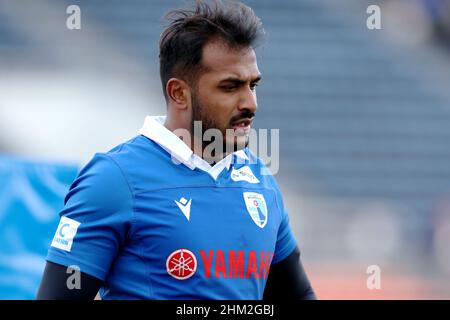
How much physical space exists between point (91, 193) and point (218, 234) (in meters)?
0.36

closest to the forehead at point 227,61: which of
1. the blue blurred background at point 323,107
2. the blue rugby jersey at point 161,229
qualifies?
the blue rugby jersey at point 161,229

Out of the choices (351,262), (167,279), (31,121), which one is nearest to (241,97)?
(167,279)

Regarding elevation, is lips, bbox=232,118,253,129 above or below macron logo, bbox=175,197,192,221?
above

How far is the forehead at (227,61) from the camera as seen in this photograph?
2387 millimetres

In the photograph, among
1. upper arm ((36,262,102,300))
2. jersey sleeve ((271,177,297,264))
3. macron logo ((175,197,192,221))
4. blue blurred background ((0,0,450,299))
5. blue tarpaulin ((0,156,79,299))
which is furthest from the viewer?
blue blurred background ((0,0,450,299))

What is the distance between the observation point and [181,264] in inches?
87.8

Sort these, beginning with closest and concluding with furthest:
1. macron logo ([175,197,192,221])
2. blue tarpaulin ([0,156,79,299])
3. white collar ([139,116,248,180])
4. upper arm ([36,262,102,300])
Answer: upper arm ([36,262,102,300])
macron logo ([175,197,192,221])
white collar ([139,116,248,180])
blue tarpaulin ([0,156,79,299])

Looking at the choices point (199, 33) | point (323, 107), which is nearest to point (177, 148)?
point (199, 33)

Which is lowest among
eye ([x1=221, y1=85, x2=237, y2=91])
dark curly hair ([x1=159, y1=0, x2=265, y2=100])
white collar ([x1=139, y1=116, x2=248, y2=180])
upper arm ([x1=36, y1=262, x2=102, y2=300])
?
upper arm ([x1=36, y1=262, x2=102, y2=300])

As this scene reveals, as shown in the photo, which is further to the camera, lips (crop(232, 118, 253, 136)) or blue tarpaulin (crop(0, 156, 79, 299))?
blue tarpaulin (crop(0, 156, 79, 299))

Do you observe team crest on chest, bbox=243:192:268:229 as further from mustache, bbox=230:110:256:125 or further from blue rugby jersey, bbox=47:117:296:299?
mustache, bbox=230:110:256:125

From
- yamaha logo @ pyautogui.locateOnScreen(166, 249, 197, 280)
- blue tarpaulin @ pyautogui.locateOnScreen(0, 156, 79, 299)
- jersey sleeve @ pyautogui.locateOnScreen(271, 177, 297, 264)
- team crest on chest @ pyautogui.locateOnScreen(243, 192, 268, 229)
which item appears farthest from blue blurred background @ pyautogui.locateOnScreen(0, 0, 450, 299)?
yamaha logo @ pyautogui.locateOnScreen(166, 249, 197, 280)

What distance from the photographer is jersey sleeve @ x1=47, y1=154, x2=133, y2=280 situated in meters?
2.18

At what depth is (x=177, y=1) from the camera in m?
9.27
